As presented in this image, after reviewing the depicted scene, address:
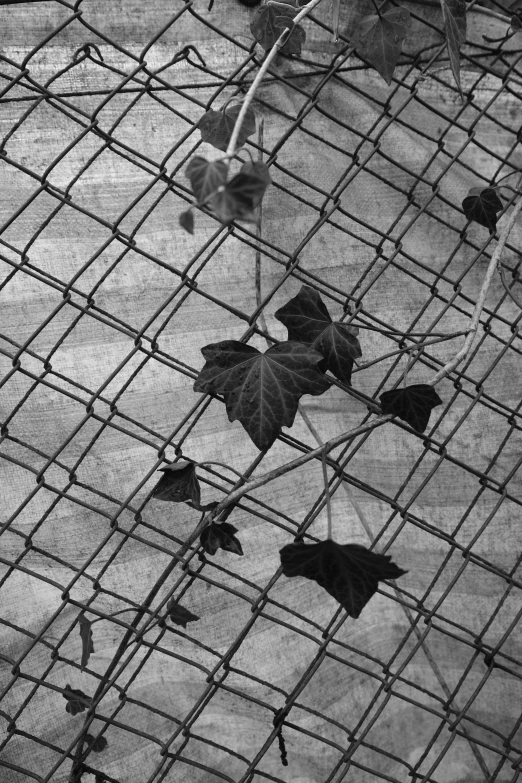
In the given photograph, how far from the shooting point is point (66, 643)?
1.26 meters

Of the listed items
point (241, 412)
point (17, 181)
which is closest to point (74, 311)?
point (17, 181)

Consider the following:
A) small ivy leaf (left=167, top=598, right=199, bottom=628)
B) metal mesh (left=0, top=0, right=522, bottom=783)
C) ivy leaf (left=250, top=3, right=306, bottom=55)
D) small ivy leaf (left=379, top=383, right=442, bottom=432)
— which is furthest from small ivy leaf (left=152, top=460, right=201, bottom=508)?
ivy leaf (left=250, top=3, right=306, bottom=55)

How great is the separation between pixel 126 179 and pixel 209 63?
0.29 meters

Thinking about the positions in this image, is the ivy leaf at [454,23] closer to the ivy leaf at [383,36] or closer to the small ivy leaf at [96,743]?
the ivy leaf at [383,36]

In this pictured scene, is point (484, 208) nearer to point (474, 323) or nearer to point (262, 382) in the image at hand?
point (474, 323)

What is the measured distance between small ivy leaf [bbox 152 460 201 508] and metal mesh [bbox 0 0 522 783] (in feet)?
0.13

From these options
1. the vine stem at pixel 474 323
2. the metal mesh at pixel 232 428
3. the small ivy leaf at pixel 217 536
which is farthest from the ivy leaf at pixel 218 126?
the small ivy leaf at pixel 217 536

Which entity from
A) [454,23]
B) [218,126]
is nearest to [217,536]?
[218,126]

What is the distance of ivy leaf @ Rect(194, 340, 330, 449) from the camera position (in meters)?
1.09

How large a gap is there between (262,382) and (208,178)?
362mm

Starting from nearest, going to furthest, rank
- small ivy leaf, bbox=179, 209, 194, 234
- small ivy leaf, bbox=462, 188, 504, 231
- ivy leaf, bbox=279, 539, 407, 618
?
small ivy leaf, bbox=179, 209, 194, 234 → ivy leaf, bbox=279, 539, 407, 618 → small ivy leaf, bbox=462, 188, 504, 231

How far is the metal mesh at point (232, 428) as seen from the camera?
122 cm

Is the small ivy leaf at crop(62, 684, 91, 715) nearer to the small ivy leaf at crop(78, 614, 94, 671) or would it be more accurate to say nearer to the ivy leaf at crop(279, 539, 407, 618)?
the small ivy leaf at crop(78, 614, 94, 671)

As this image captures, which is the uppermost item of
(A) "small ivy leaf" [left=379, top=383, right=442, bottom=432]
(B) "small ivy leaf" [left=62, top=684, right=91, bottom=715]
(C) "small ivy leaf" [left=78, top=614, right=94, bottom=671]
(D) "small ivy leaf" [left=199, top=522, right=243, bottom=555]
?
(A) "small ivy leaf" [left=379, top=383, right=442, bottom=432]
